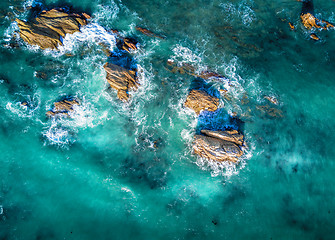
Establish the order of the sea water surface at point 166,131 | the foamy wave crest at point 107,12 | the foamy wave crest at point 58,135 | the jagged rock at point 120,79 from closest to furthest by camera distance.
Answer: the sea water surface at point 166,131, the foamy wave crest at point 58,135, the jagged rock at point 120,79, the foamy wave crest at point 107,12

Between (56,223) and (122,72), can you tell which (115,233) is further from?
(122,72)

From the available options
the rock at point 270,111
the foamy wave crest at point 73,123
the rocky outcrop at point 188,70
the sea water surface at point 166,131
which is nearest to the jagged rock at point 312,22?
the sea water surface at point 166,131

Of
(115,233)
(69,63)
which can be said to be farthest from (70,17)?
(115,233)

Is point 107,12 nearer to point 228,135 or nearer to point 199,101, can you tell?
point 199,101

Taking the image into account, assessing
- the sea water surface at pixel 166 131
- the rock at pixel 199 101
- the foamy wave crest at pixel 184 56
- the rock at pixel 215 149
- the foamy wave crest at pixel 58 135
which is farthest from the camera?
the foamy wave crest at pixel 184 56

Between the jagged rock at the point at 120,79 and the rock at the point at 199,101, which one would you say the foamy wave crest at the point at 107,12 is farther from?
the rock at the point at 199,101
